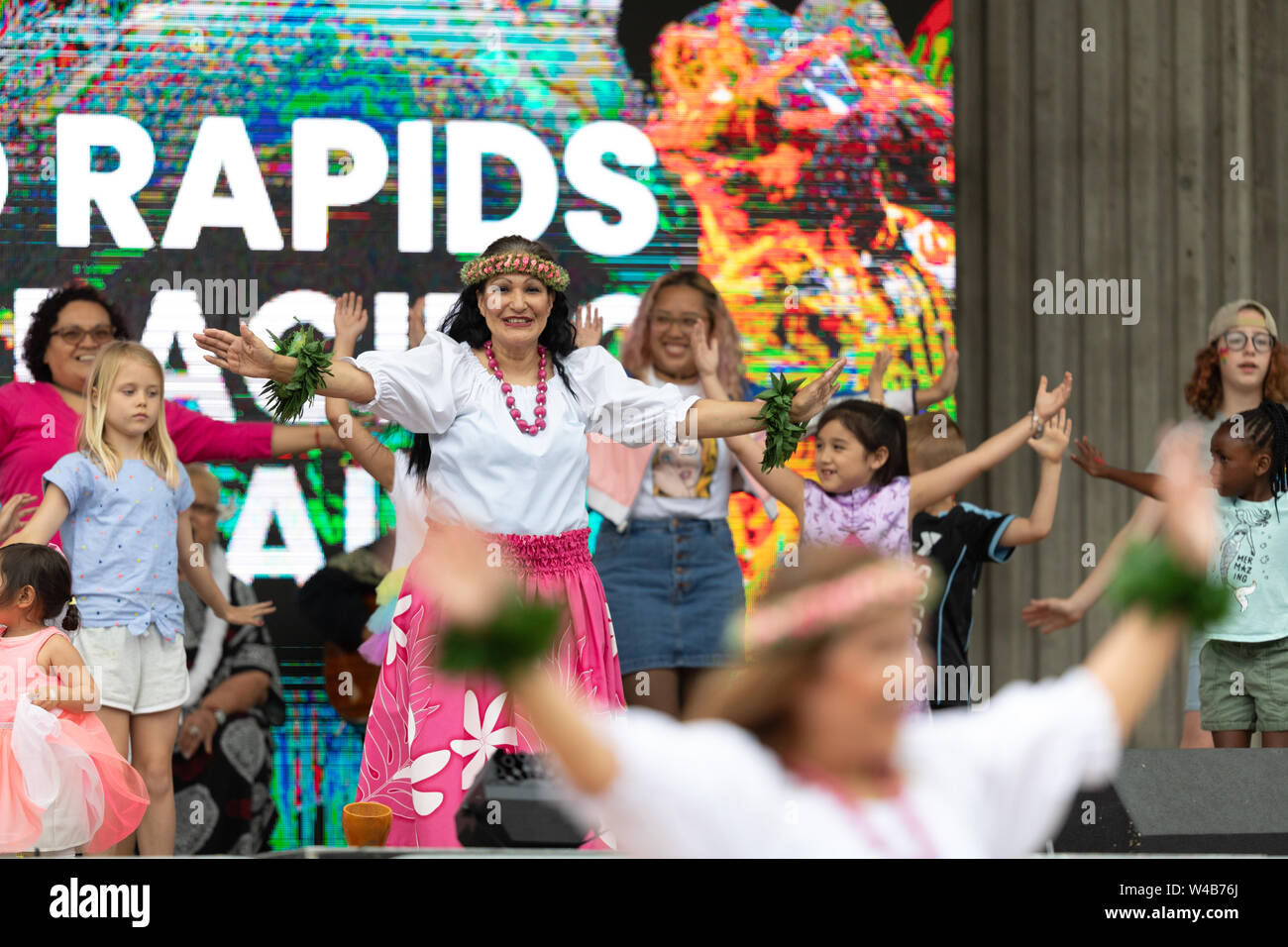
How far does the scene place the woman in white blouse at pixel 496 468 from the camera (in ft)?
11.5

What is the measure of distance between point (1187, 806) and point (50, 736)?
2770 mm

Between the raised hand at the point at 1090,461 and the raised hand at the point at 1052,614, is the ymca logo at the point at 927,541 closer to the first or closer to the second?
the raised hand at the point at 1052,614

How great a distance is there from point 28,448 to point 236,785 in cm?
133

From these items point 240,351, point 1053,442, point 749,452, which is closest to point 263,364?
point 240,351

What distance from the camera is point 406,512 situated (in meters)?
4.66

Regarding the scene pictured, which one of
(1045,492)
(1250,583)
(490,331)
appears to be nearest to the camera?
(490,331)

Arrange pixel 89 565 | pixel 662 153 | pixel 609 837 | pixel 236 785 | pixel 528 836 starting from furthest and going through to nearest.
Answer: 1. pixel 662 153
2. pixel 236 785
3. pixel 89 565
4. pixel 609 837
5. pixel 528 836

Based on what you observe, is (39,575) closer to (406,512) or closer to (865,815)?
(406,512)

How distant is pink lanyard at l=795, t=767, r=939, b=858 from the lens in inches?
58.2

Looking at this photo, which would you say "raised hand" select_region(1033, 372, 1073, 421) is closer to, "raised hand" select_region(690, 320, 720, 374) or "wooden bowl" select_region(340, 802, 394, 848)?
"raised hand" select_region(690, 320, 720, 374)

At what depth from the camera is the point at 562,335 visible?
3.83m
